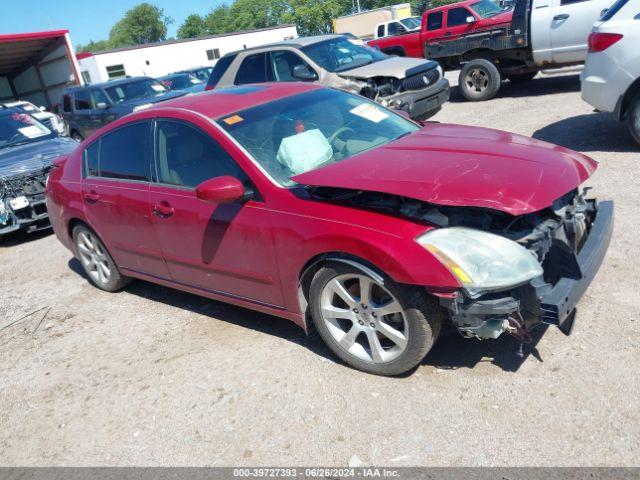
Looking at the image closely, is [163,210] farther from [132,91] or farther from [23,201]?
[132,91]

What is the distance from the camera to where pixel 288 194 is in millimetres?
3432

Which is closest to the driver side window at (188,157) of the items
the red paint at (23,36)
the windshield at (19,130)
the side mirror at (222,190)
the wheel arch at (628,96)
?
the side mirror at (222,190)

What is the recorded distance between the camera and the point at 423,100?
9.29m

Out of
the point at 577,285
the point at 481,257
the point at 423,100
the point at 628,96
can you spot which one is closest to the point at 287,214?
the point at 481,257

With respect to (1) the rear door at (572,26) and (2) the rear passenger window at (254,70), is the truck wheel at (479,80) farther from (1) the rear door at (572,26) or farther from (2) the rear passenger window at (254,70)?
(2) the rear passenger window at (254,70)

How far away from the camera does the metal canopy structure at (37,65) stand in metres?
22.6

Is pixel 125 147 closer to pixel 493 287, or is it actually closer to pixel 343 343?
pixel 343 343

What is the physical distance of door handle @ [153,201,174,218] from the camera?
409cm

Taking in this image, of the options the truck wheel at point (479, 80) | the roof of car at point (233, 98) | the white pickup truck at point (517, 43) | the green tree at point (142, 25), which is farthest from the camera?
the green tree at point (142, 25)

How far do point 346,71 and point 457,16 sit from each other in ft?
14.1

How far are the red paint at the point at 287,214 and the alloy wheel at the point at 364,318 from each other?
8.5 inches

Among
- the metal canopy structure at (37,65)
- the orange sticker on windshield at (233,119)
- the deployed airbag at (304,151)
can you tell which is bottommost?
the deployed airbag at (304,151)

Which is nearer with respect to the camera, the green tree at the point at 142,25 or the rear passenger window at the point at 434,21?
the rear passenger window at the point at 434,21

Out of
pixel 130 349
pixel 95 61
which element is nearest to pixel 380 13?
pixel 95 61
